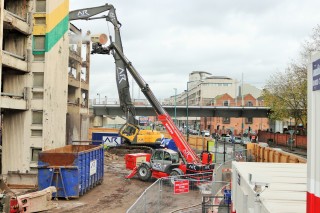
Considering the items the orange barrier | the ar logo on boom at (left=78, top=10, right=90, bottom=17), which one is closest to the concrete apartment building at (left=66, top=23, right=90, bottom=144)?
the ar logo on boom at (left=78, top=10, right=90, bottom=17)

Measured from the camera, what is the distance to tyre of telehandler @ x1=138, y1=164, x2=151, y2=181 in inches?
896

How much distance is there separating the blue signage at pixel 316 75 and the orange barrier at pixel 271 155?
57.5 ft

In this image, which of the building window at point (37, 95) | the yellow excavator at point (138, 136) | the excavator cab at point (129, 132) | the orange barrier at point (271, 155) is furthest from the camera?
the yellow excavator at point (138, 136)

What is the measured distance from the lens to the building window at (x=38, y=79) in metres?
22.9

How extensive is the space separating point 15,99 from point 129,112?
1192 cm

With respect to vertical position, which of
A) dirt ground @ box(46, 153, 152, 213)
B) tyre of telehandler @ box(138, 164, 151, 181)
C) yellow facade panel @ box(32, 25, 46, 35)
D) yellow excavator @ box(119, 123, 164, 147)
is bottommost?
dirt ground @ box(46, 153, 152, 213)

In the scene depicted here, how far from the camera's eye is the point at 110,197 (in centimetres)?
1919

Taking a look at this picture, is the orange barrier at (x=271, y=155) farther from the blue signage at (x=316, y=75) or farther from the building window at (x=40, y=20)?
the blue signage at (x=316, y=75)

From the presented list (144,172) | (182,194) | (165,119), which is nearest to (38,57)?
(165,119)

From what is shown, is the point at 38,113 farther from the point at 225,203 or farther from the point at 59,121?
the point at 225,203

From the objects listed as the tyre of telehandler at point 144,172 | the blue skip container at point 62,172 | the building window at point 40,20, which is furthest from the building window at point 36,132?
the building window at point 40,20

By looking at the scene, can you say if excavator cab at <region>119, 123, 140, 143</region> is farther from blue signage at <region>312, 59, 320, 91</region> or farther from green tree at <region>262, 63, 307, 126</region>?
blue signage at <region>312, 59, 320, 91</region>

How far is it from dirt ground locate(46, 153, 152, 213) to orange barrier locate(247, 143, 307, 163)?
829cm

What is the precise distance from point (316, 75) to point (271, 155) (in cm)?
2441
